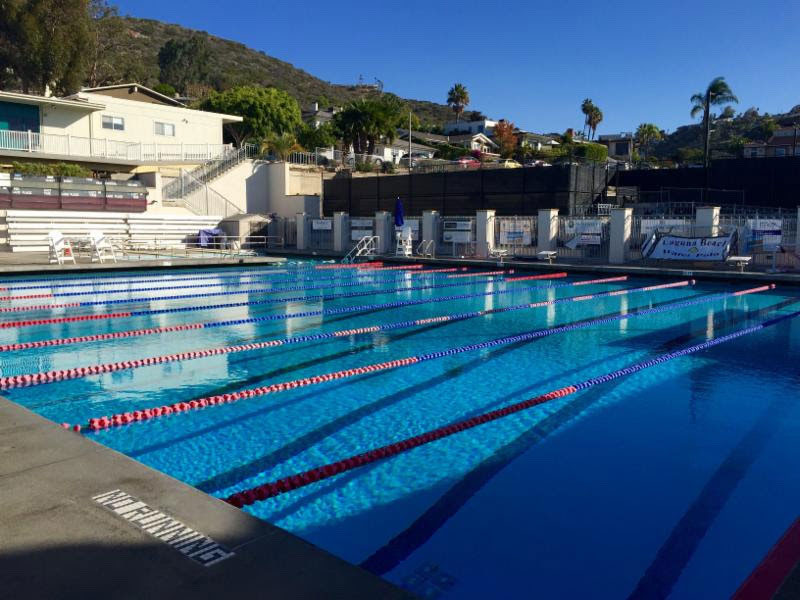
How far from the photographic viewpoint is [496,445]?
6.34 meters

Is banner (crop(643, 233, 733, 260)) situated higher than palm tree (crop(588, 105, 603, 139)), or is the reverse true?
palm tree (crop(588, 105, 603, 139))

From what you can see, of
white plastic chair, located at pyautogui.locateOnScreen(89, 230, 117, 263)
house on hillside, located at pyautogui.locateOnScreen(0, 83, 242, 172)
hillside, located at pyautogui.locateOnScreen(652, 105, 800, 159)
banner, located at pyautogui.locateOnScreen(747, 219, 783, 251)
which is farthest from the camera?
hillside, located at pyautogui.locateOnScreen(652, 105, 800, 159)

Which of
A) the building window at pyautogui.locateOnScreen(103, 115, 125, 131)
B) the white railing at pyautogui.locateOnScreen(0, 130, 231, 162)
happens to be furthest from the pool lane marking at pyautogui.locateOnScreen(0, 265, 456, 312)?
the building window at pyautogui.locateOnScreen(103, 115, 125, 131)

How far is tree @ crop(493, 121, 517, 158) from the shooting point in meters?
73.4

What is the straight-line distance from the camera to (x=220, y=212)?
3584 cm

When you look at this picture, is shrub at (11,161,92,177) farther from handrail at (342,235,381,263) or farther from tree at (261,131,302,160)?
handrail at (342,235,381,263)

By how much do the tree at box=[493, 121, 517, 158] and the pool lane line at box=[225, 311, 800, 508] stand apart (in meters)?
64.2

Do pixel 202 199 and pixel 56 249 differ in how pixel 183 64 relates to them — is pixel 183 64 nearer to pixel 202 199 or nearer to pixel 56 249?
pixel 202 199

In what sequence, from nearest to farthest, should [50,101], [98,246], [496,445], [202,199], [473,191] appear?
[496,445], [98,246], [473,191], [50,101], [202,199]

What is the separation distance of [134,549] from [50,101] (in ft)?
118

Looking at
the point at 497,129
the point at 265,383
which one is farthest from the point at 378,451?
the point at 497,129

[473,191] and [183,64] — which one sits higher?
[183,64]

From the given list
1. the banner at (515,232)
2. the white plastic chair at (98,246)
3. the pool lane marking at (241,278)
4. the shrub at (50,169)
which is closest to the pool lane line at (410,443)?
the pool lane marking at (241,278)

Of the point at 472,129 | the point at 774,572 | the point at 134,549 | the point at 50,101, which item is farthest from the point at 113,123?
the point at 472,129
